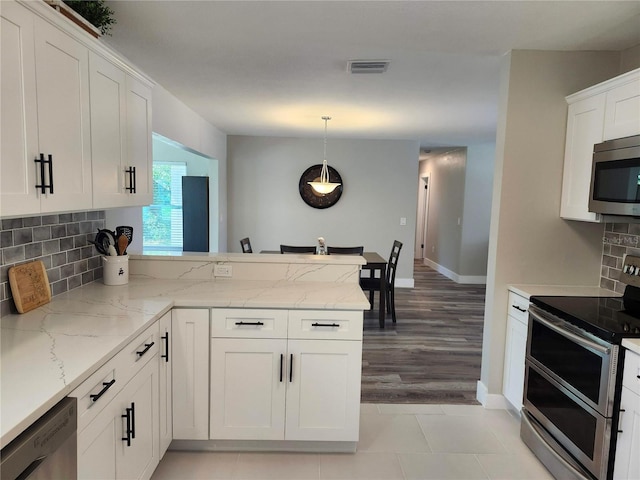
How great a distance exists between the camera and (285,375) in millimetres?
2271

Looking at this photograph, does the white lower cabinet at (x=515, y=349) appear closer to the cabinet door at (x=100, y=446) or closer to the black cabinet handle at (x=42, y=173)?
the cabinet door at (x=100, y=446)

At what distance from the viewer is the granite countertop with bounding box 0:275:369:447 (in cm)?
120

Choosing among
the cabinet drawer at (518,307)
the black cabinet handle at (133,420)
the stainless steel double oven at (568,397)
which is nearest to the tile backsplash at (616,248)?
the cabinet drawer at (518,307)

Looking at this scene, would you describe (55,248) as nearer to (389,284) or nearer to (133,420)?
(133,420)

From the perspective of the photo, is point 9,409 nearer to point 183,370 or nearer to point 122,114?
point 183,370

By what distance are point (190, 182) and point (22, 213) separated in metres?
4.79

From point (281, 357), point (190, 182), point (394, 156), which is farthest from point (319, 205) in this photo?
point (281, 357)

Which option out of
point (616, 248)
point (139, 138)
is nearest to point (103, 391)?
point (139, 138)

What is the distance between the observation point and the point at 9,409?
1095 millimetres

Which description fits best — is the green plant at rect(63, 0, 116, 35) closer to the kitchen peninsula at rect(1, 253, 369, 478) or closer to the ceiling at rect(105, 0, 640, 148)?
the ceiling at rect(105, 0, 640, 148)

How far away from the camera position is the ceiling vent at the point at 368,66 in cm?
292

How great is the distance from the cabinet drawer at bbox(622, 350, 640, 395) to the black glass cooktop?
0.08 m

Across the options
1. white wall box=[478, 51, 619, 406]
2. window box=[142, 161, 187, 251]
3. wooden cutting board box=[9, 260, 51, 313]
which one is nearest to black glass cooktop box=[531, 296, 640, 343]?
white wall box=[478, 51, 619, 406]

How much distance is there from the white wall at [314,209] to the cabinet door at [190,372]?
4591 mm
